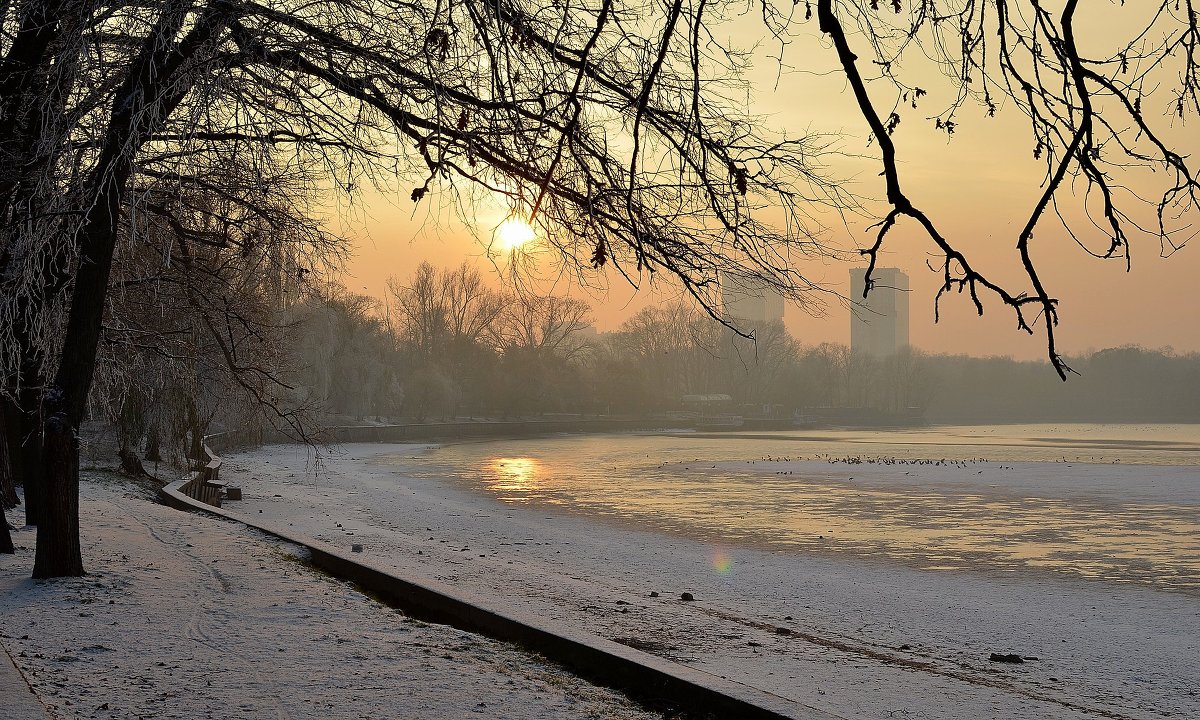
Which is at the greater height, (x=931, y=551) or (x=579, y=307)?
(x=579, y=307)

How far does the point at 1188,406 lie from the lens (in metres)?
137

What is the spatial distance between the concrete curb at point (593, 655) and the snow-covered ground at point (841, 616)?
512mm

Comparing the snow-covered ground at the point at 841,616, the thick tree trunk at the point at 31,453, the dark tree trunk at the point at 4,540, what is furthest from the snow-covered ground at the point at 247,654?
the thick tree trunk at the point at 31,453

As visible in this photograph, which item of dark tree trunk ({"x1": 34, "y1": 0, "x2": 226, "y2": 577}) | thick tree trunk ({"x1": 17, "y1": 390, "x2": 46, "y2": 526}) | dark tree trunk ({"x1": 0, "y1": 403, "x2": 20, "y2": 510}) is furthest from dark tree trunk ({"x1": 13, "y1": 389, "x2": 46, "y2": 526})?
dark tree trunk ({"x1": 34, "y1": 0, "x2": 226, "y2": 577})

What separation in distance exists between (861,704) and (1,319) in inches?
272

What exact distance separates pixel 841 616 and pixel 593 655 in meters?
4.90

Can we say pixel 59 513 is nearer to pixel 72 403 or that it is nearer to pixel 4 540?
pixel 72 403

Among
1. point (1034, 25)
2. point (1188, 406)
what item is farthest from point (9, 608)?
point (1188, 406)

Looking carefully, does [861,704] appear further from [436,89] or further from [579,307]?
[579,307]

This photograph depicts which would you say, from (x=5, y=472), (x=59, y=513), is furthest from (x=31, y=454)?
(x=59, y=513)

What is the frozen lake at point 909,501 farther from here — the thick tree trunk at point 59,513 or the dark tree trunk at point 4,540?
the thick tree trunk at point 59,513

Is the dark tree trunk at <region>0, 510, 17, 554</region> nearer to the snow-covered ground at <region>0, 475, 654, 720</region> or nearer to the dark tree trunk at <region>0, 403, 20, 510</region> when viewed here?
the snow-covered ground at <region>0, 475, 654, 720</region>

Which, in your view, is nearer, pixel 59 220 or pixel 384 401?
pixel 59 220

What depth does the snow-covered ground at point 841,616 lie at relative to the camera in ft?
23.9
